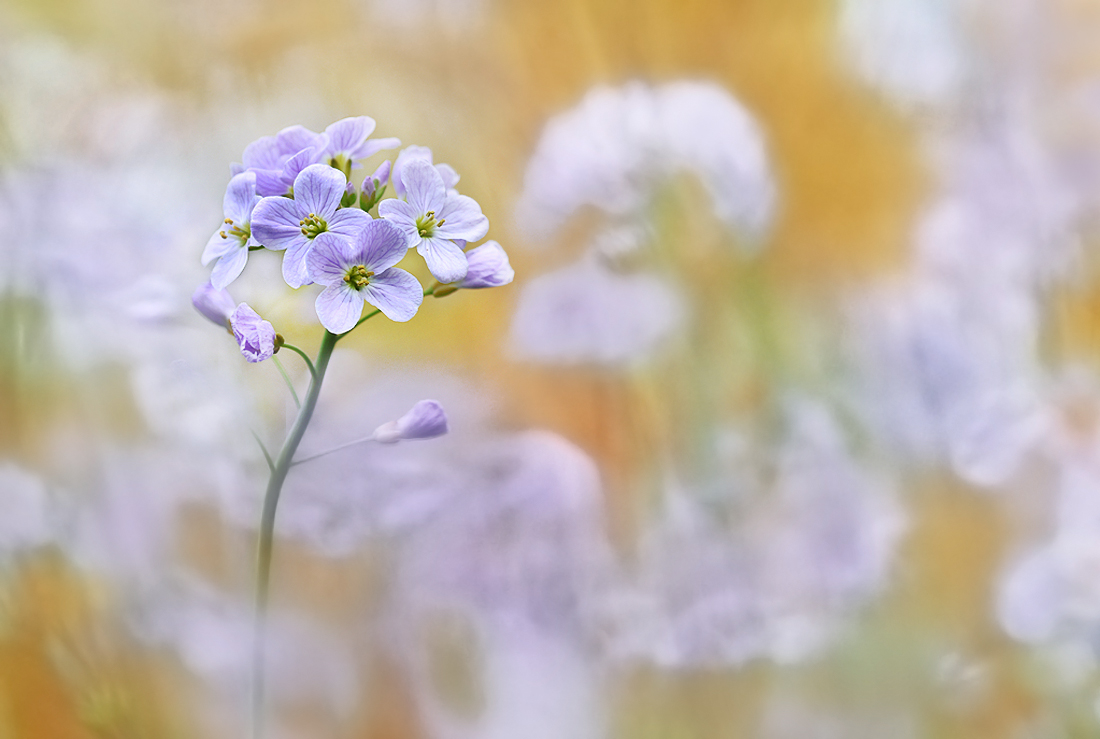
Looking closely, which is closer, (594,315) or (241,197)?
(241,197)

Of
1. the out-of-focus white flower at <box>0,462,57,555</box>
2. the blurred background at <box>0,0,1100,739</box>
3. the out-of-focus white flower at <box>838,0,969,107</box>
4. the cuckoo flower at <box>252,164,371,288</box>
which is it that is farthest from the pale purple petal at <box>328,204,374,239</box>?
the out-of-focus white flower at <box>838,0,969,107</box>

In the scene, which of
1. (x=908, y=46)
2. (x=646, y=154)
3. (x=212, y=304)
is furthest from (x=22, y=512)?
(x=908, y=46)

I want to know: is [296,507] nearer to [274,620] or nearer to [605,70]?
[274,620]

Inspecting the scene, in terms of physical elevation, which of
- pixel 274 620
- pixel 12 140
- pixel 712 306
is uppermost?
pixel 12 140

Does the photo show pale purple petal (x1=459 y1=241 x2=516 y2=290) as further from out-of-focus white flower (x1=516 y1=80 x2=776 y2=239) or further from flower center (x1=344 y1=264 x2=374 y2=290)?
out-of-focus white flower (x1=516 y1=80 x2=776 y2=239)

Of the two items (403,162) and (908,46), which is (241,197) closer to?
(403,162)

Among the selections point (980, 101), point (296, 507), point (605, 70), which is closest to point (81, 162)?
point (296, 507)

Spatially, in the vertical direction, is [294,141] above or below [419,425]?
above
